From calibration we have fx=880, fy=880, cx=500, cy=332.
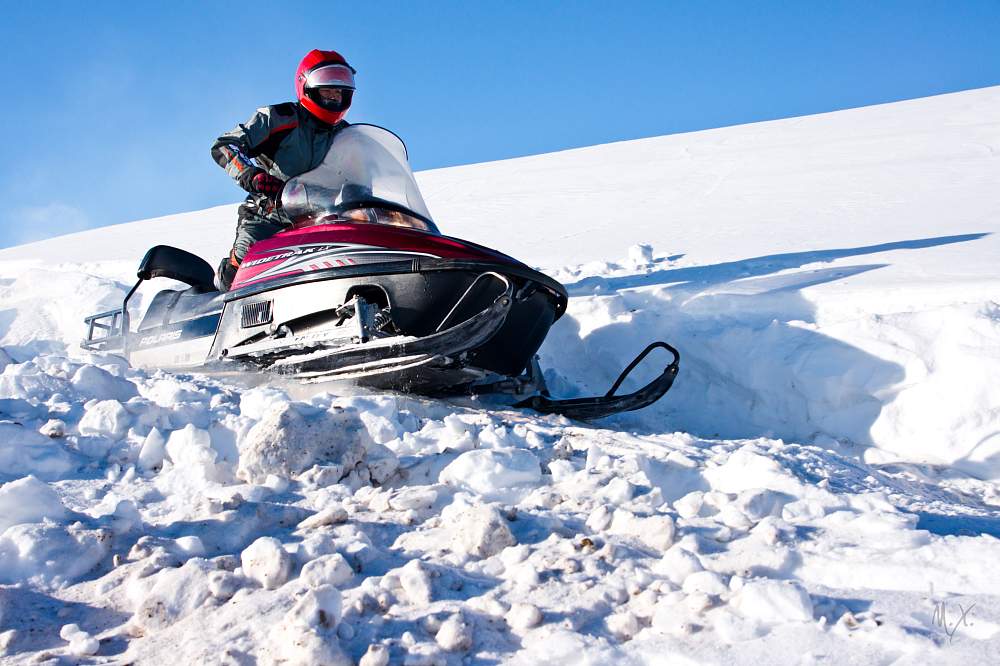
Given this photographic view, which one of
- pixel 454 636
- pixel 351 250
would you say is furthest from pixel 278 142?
pixel 454 636

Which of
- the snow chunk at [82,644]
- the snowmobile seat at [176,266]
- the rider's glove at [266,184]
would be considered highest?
the rider's glove at [266,184]

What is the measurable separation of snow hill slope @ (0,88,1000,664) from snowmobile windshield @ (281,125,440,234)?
37.7 inches

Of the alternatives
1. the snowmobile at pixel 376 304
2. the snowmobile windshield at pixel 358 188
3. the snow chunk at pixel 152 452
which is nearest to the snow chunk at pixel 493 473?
the snow chunk at pixel 152 452

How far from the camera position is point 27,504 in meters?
2.40

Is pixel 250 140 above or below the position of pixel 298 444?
above

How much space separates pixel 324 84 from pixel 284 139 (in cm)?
39

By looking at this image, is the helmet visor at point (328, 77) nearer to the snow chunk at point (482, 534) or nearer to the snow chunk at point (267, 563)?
the snow chunk at point (482, 534)

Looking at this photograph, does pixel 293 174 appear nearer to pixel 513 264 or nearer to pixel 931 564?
pixel 513 264

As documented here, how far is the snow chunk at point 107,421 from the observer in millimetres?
3238

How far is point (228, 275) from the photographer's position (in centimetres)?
512

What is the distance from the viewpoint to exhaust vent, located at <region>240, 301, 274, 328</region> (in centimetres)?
453

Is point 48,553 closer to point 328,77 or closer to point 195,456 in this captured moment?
point 195,456

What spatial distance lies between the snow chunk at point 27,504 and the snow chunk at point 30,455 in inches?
18.8

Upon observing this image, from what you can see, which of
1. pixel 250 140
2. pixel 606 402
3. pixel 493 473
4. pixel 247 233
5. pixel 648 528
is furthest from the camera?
pixel 247 233
